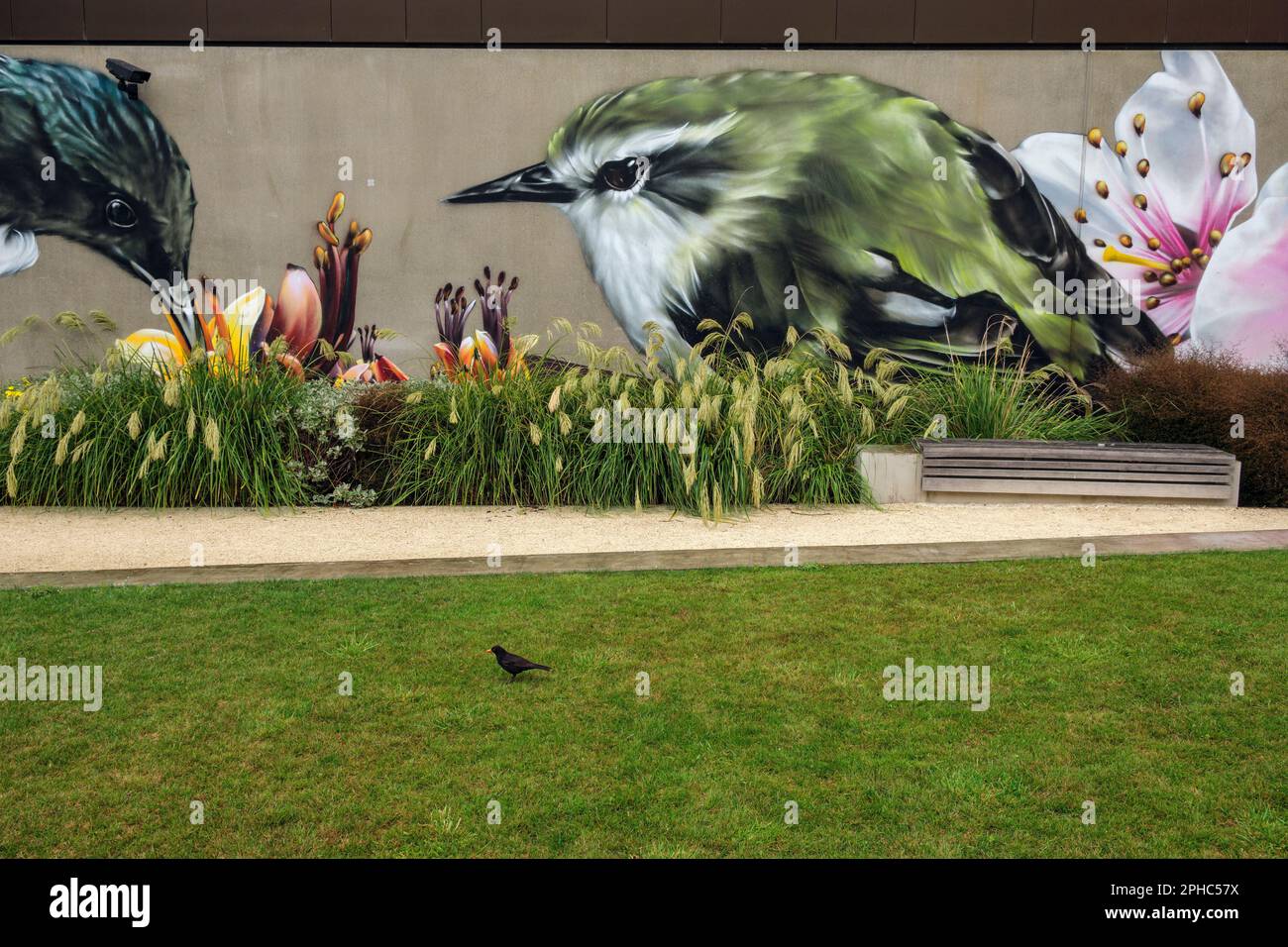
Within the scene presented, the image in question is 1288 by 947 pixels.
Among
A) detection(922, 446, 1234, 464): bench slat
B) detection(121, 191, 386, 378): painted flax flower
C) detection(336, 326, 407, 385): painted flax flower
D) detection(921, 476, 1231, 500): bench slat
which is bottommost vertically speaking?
detection(921, 476, 1231, 500): bench slat

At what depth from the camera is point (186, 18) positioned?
11484 millimetres

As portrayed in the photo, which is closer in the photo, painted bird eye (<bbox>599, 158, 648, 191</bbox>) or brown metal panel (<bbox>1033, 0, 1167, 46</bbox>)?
brown metal panel (<bbox>1033, 0, 1167, 46</bbox>)

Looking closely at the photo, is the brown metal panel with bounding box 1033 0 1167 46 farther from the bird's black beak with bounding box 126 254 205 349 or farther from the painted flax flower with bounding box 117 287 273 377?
the bird's black beak with bounding box 126 254 205 349

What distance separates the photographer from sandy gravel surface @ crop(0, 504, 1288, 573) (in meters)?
6.83

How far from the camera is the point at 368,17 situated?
11.5 meters

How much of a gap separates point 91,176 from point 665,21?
7046 mm

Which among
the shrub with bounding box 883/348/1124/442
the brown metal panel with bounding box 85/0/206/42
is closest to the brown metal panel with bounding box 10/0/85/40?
the brown metal panel with bounding box 85/0/206/42

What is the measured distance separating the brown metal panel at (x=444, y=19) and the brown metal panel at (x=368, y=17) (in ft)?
0.38

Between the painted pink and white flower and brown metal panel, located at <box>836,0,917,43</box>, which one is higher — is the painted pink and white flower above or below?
below

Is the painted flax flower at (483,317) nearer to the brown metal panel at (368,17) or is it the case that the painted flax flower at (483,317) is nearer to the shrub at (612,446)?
the shrub at (612,446)

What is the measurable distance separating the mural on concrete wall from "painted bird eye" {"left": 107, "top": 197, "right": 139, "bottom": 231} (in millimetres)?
5167

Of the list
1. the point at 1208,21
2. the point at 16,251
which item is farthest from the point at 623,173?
the point at 16,251

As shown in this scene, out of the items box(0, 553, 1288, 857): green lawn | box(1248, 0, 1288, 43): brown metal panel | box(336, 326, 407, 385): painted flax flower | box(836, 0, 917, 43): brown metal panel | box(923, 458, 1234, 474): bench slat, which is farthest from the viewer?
box(336, 326, 407, 385): painted flax flower

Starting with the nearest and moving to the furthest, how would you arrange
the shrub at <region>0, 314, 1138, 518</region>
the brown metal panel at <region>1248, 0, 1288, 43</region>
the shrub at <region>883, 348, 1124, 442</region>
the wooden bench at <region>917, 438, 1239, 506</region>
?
the shrub at <region>0, 314, 1138, 518</region> → the wooden bench at <region>917, 438, 1239, 506</region> → the shrub at <region>883, 348, 1124, 442</region> → the brown metal panel at <region>1248, 0, 1288, 43</region>
